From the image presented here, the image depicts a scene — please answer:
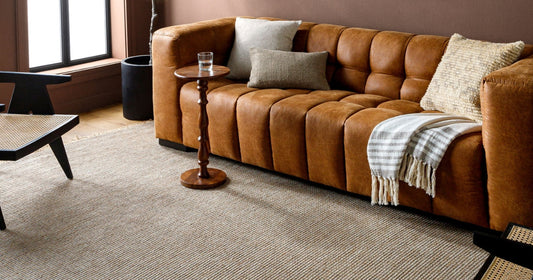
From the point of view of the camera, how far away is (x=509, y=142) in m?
2.56

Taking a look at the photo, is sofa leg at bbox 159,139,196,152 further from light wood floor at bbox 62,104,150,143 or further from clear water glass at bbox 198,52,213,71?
clear water glass at bbox 198,52,213,71

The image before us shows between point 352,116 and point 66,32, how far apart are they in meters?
2.65

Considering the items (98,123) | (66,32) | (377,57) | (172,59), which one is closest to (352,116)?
(377,57)

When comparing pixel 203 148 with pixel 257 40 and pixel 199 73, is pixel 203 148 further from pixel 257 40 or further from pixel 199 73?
pixel 257 40

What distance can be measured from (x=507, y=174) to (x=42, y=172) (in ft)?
7.86

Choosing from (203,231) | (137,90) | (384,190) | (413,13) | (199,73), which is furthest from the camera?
(137,90)

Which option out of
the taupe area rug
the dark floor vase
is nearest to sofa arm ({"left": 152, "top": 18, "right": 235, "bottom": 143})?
the taupe area rug

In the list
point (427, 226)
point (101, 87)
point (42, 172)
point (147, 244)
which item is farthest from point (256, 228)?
point (101, 87)

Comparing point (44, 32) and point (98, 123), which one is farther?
point (44, 32)

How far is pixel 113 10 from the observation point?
200 inches

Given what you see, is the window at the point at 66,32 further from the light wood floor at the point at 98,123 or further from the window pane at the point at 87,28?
the light wood floor at the point at 98,123

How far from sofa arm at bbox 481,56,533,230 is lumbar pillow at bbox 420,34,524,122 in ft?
1.27

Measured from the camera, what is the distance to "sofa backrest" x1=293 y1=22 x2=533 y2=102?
137 inches

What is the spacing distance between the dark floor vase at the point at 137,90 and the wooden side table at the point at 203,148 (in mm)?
1106
